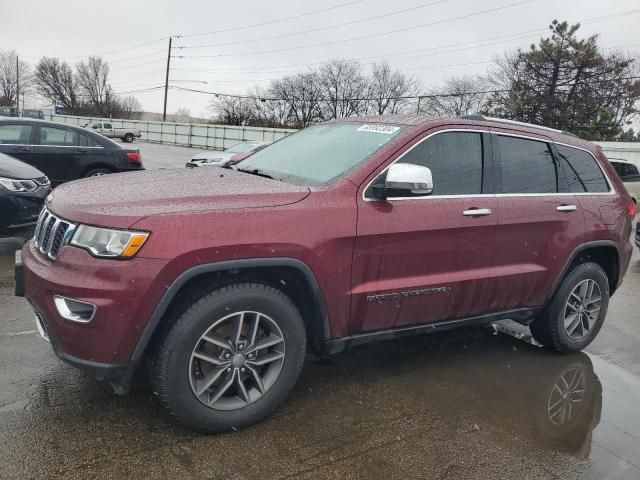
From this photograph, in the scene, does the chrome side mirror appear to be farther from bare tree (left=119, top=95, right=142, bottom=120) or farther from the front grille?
bare tree (left=119, top=95, right=142, bottom=120)

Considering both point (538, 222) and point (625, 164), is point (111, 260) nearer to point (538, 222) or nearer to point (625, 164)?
point (538, 222)

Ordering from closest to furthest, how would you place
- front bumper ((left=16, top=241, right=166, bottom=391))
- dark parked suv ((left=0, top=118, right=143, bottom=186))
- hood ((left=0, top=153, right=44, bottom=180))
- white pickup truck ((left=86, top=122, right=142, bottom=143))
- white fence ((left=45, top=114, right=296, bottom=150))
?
1. front bumper ((left=16, top=241, right=166, bottom=391))
2. hood ((left=0, top=153, right=44, bottom=180))
3. dark parked suv ((left=0, top=118, right=143, bottom=186))
4. white fence ((left=45, top=114, right=296, bottom=150))
5. white pickup truck ((left=86, top=122, right=142, bottom=143))

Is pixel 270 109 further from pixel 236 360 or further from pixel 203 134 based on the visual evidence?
pixel 236 360

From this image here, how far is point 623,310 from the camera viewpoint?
6191 mm

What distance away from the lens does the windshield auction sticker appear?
3.59m

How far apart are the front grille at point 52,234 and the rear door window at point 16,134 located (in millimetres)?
6878

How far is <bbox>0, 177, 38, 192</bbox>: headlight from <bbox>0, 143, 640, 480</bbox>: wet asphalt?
2529 millimetres

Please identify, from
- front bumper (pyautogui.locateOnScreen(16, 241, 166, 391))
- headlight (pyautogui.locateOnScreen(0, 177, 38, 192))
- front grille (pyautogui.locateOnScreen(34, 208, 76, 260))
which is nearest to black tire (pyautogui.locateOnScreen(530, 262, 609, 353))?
front bumper (pyautogui.locateOnScreen(16, 241, 166, 391))

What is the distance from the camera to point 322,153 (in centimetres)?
369

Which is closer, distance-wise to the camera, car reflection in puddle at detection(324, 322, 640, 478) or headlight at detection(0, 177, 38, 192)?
car reflection in puddle at detection(324, 322, 640, 478)

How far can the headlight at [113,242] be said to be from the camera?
2547mm

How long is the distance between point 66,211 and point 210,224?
752mm

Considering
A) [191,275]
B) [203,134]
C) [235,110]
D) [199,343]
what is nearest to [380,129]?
[191,275]

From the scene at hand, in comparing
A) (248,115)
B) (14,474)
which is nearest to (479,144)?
(14,474)
